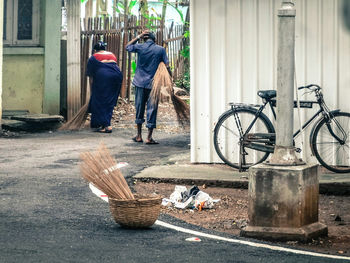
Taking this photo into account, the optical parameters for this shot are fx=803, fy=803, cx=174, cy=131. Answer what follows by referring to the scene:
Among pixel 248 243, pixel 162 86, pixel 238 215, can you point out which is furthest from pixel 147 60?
pixel 248 243

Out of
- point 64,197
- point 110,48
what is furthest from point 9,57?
point 64,197

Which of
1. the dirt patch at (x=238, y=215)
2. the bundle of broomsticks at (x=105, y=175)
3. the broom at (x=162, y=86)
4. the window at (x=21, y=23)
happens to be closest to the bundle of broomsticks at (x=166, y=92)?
the broom at (x=162, y=86)

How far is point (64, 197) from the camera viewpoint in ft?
26.6

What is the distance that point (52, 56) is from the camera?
17.0 meters

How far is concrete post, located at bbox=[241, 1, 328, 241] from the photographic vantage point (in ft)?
21.0

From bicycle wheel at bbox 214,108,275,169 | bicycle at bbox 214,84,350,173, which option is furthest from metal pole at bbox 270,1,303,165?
bicycle wheel at bbox 214,108,275,169

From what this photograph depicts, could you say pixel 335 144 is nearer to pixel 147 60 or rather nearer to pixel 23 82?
pixel 147 60

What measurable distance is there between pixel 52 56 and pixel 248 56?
7455 mm

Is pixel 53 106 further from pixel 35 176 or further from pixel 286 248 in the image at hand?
pixel 286 248

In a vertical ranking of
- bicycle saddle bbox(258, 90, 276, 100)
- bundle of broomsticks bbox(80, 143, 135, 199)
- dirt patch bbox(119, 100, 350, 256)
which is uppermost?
bicycle saddle bbox(258, 90, 276, 100)

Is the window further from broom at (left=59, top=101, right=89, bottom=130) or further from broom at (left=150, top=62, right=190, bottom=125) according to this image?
broom at (left=150, top=62, right=190, bottom=125)

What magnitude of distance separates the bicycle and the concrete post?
9.84ft

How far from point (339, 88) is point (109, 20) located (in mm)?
9846

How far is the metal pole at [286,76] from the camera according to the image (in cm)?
659
